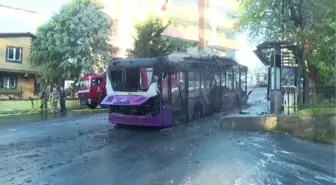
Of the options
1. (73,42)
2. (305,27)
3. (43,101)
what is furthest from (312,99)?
(73,42)

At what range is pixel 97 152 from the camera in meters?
11.6

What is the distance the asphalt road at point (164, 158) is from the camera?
27.3 ft

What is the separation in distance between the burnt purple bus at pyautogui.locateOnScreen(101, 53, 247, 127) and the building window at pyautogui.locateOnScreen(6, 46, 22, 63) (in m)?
27.7

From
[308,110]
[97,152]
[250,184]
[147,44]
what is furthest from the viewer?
[147,44]

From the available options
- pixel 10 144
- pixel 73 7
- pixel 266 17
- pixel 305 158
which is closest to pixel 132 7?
pixel 73 7

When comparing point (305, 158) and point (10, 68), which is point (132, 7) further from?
point (305, 158)

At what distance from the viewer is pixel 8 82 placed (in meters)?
41.6

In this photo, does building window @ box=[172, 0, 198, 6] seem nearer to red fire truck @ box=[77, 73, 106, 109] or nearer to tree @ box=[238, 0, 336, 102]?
red fire truck @ box=[77, 73, 106, 109]

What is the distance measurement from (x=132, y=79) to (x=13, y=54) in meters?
29.3

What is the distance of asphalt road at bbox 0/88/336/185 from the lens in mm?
8336

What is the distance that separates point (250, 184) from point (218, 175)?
876 mm

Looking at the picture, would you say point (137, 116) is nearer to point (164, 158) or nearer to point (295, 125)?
point (164, 158)

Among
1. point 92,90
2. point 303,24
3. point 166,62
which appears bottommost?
point 92,90

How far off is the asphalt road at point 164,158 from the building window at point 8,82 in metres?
27.6
